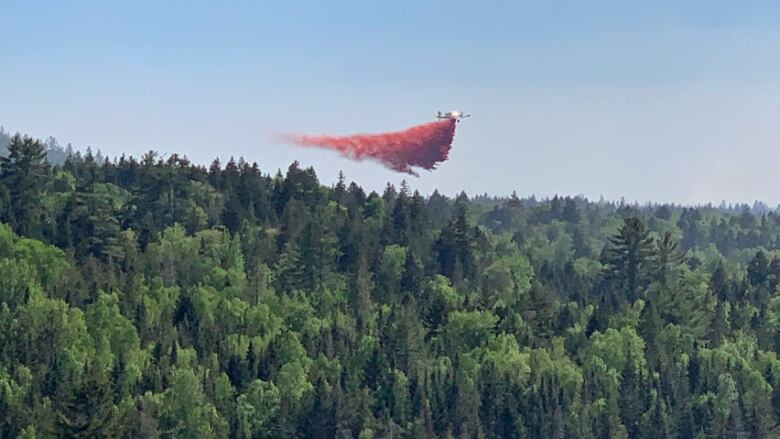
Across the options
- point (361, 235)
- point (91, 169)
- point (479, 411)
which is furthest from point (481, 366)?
point (91, 169)

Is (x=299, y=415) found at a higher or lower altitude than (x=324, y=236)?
lower

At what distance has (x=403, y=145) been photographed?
480ft

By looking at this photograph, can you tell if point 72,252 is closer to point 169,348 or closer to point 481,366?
point 169,348

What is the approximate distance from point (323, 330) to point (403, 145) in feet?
72.8

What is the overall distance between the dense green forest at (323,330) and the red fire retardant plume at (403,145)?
51.1ft

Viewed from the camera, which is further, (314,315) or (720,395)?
(314,315)

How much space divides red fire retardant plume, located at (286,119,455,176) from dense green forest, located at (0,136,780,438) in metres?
15.6

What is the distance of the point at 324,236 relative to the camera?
18888 centimetres

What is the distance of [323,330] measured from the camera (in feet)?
529

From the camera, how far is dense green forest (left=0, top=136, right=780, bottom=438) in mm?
136125

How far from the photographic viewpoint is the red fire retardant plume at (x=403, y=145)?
463 feet

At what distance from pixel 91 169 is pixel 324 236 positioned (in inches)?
1002

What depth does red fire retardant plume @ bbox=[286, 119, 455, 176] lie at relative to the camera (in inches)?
5561

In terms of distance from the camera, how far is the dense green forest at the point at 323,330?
136125mm
